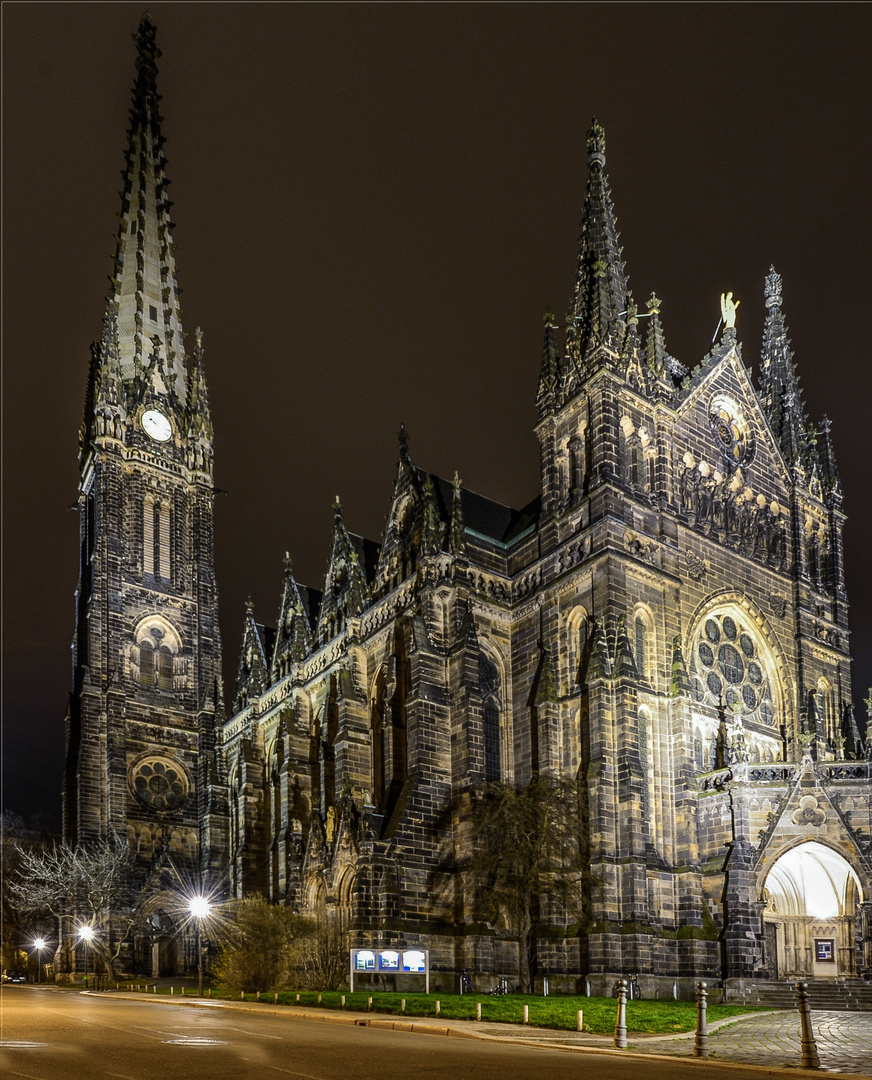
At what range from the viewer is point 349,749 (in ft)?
158

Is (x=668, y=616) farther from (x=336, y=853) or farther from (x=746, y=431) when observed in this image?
(x=336, y=853)

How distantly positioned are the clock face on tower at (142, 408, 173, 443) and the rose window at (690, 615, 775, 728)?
43.1 m

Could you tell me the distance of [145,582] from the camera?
69.6 meters

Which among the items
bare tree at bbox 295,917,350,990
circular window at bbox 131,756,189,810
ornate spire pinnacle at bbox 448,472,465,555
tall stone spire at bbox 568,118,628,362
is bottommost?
bare tree at bbox 295,917,350,990

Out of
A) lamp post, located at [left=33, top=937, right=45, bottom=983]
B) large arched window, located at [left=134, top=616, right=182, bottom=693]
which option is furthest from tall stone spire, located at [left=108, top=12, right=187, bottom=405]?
lamp post, located at [left=33, top=937, right=45, bottom=983]

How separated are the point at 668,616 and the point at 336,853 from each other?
15368 mm

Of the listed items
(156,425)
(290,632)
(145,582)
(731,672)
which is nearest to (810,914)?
(731,672)

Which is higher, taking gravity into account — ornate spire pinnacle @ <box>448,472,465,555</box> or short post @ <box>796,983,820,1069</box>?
ornate spire pinnacle @ <box>448,472,465,555</box>

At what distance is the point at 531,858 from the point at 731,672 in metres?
12.6

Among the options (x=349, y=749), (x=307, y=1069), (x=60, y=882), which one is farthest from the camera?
(x=60, y=882)

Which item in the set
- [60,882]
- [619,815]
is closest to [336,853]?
[619,815]

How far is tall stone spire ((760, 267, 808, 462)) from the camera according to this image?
51.9 m

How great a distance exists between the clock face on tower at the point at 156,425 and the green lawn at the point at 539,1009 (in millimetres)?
47054

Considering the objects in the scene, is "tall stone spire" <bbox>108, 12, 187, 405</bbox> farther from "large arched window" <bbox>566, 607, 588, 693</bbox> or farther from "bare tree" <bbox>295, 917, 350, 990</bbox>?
"bare tree" <bbox>295, 917, 350, 990</bbox>
